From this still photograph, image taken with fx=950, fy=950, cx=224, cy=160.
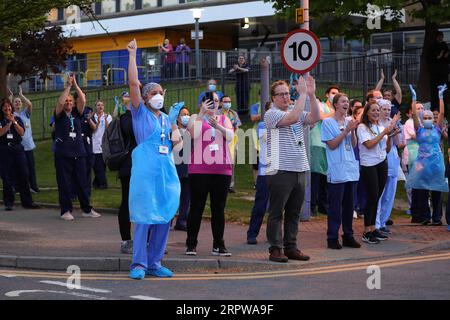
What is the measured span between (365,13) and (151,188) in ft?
52.2

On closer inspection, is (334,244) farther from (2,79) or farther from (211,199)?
(2,79)

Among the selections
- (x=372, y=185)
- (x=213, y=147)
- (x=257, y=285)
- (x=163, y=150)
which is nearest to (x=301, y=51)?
(x=372, y=185)

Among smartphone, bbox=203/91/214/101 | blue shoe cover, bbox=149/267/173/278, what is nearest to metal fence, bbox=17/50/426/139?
smartphone, bbox=203/91/214/101

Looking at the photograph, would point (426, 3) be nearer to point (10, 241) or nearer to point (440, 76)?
point (440, 76)

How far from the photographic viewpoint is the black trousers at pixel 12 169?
1638 centimetres

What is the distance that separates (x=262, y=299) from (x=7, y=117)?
28.2ft

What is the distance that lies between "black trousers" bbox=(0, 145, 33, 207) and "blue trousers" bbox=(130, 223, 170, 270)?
22.4 ft

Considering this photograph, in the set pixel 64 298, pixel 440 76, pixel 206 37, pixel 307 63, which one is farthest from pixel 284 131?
pixel 206 37

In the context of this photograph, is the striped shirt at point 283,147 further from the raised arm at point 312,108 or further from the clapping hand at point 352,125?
the clapping hand at point 352,125

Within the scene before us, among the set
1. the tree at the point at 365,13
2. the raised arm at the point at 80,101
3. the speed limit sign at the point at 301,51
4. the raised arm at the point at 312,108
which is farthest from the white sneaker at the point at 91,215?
the tree at the point at 365,13

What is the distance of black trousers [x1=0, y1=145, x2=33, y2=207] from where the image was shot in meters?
16.4

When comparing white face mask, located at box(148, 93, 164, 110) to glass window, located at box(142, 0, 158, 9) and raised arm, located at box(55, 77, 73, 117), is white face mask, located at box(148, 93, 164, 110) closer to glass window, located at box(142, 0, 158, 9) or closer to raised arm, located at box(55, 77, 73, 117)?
raised arm, located at box(55, 77, 73, 117)

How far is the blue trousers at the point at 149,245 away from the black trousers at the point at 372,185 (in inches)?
140

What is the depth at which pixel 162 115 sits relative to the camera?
10.1 m
